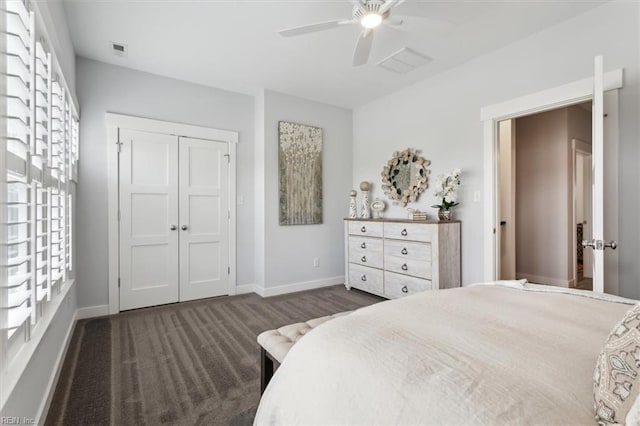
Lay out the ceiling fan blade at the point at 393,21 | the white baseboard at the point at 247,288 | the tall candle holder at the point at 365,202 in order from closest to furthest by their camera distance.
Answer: the ceiling fan blade at the point at 393,21, the white baseboard at the point at 247,288, the tall candle holder at the point at 365,202

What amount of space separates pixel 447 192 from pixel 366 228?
1104 millimetres

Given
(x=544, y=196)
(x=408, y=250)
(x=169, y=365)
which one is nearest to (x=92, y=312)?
(x=169, y=365)

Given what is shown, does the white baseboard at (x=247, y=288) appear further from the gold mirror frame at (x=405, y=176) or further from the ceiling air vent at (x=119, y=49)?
the ceiling air vent at (x=119, y=49)

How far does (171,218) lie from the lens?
3.61 metres

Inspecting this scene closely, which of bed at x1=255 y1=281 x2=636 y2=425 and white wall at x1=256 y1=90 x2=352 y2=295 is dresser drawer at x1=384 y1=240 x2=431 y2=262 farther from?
bed at x1=255 y1=281 x2=636 y2=425

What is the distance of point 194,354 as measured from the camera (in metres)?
2.35

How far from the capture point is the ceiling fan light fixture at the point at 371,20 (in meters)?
1.90

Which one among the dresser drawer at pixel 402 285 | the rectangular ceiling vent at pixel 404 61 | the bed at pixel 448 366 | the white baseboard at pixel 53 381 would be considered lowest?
the white baseboard at pixel 53 381

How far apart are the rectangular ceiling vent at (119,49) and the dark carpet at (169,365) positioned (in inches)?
105

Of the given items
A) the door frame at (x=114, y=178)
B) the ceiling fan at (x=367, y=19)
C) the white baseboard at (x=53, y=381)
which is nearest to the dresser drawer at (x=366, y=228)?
the ceiling fan at (x=367, y=19)

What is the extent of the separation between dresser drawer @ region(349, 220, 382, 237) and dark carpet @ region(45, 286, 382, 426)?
2.95 ft

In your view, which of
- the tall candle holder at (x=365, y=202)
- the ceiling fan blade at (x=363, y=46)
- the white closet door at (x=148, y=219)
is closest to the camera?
the ceiling fan blade at (x=363, y=46)

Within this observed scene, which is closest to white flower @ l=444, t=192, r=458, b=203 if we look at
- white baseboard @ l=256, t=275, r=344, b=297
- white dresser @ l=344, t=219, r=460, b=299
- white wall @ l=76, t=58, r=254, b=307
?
white dresser @ l=344, t=219, r=460, b=299

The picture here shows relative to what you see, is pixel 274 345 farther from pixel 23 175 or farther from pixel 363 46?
pixel 363 46
